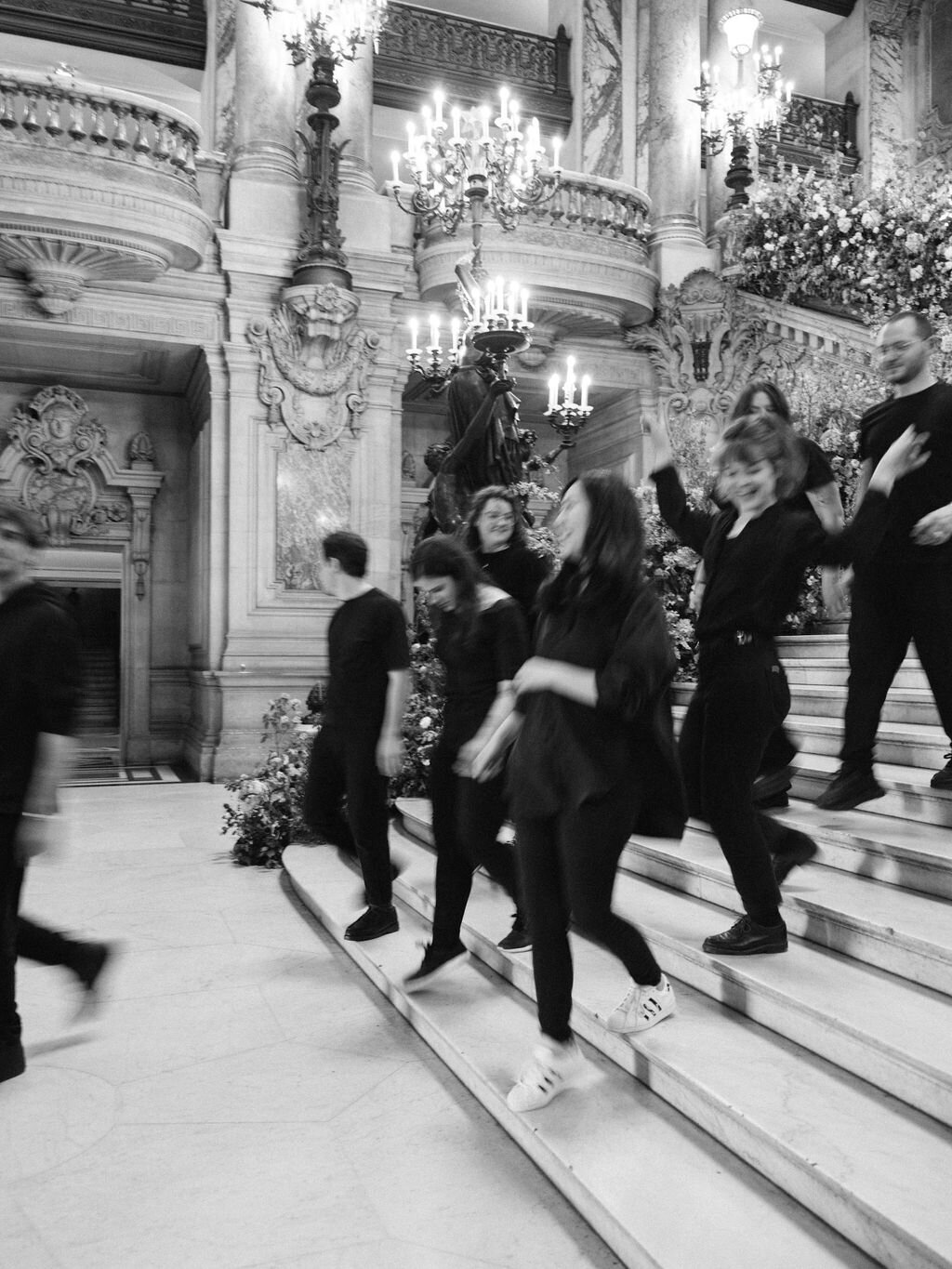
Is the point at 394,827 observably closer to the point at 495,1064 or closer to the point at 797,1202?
Answer: the point at 495,1064

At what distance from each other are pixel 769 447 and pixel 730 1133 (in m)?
1.89

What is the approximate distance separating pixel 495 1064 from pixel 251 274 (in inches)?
372

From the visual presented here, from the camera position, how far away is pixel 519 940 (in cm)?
367

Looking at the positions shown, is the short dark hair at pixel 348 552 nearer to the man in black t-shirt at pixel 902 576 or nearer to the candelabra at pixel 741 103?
the man in black t-shirt at pixel 902 576

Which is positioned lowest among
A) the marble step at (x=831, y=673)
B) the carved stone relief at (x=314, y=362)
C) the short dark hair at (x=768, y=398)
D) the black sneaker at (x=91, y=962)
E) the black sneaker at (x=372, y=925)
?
the black sneaker at (x=372, y=925)

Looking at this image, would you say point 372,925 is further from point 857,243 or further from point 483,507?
point 857,243

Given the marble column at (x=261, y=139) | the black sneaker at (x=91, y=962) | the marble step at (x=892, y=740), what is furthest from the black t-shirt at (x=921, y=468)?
the marble column at (x=261, y=139)

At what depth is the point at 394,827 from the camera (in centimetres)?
636

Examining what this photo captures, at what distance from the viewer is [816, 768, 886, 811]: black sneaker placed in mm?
3654

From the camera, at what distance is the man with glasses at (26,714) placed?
2.89 meters

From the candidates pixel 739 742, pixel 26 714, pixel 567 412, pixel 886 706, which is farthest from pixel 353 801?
pixel 567 412

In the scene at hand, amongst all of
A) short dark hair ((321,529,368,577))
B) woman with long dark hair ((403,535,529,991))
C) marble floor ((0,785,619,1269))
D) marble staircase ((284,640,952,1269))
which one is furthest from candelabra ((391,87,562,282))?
marble floor ((0,785,619,1269))

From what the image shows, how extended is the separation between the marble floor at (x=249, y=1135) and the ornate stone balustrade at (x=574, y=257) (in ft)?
28.3

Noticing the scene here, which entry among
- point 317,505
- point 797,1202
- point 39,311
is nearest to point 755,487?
point 797,1202
